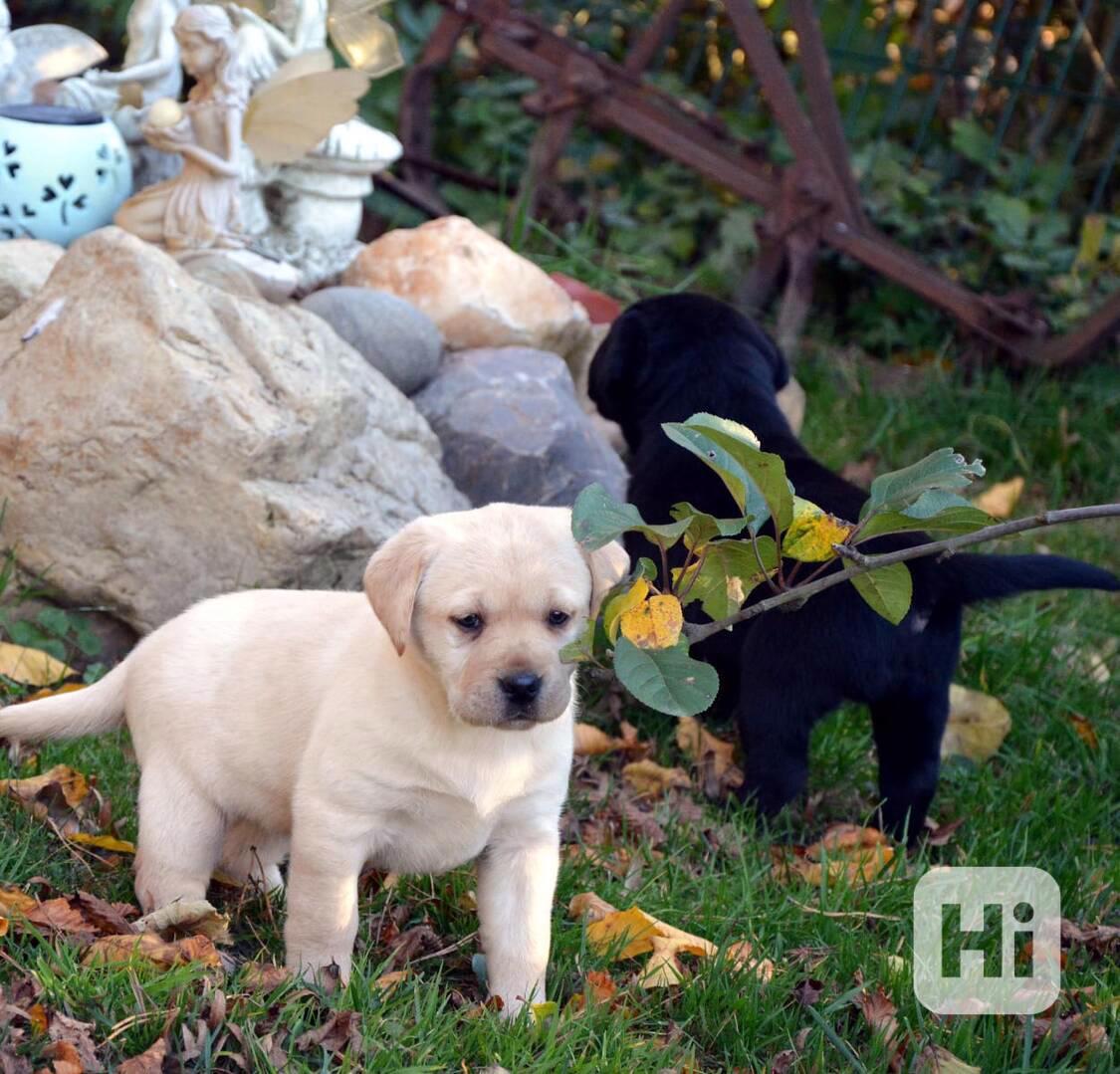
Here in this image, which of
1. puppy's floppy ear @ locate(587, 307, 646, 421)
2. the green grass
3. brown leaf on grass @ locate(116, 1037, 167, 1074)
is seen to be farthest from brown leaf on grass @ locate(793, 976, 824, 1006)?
puppy's floppy ear @ locate(587, 307, 646, 421)

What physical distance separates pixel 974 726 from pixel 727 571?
6.85 feet

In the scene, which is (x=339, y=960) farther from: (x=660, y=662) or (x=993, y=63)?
(x=993, y=63)

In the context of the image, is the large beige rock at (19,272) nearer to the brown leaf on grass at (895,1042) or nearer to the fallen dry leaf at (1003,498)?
the brown leaf on grass at (895,1042)

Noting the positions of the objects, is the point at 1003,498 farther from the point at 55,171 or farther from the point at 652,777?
the point at 55,171

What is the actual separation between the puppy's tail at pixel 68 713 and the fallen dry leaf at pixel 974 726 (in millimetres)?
2305

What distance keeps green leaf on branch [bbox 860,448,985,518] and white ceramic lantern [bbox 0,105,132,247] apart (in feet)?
10.5

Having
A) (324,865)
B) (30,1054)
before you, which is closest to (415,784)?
(324,865)

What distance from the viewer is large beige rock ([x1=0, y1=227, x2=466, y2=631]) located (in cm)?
392

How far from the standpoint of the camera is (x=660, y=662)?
7.86 feet

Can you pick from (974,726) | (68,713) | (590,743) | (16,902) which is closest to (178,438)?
(68,713)

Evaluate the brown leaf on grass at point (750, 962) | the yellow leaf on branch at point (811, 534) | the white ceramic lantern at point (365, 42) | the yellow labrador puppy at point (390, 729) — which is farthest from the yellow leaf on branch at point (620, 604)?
the white ceramic lantern at point (365, 42)

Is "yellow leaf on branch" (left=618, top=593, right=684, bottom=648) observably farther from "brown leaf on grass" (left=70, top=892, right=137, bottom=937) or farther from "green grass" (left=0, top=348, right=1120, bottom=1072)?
"brown leaf on grass" (left=70, top=892, right=137, bottom=937)

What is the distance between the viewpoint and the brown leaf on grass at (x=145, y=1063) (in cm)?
228

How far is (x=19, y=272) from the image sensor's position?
14.3 ft
